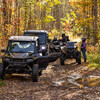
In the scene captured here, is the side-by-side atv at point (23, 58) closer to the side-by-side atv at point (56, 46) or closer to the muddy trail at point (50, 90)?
the muddy trail at point (50, 90)

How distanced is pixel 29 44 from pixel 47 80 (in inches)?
76.5

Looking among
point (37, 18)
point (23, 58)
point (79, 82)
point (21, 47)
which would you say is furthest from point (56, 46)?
point (37, 18)

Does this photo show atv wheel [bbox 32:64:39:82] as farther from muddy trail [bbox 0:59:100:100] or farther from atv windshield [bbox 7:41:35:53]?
atv windshield [bbox 7:41:35:53]

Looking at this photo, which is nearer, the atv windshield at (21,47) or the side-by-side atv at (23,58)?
the side-by-side atv at (23,58)

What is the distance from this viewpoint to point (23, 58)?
8594mm

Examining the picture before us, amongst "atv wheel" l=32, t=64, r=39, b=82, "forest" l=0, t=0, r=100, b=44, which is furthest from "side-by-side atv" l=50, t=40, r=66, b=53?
"atv wheel" l=32, t=64, r=39, b=82

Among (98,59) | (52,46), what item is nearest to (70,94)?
(98,59)

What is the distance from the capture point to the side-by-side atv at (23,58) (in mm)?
8601

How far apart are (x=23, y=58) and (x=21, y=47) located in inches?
38.8

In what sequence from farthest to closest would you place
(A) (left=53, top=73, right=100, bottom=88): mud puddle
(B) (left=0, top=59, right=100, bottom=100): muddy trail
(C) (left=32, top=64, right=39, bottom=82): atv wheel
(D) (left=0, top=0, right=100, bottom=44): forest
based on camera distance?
(D) (left=0, top=0, right=100, bottom=44): forest
(C) (left=32, top=64, right=39, bottom=82): atv wheel
(A) (left=53, top=73, right=100, bottom=88): mud puddle
(B) (left=0, top=59, right=100, bottom=100): muddy trail

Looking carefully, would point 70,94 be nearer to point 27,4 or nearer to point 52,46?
point 52,46

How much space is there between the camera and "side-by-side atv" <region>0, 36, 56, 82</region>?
339 inches

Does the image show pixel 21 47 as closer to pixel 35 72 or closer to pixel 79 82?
pixel 35 72

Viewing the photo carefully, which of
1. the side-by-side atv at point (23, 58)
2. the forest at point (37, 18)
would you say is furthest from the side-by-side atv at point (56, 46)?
the side-by-side atv at point (23, 58)
